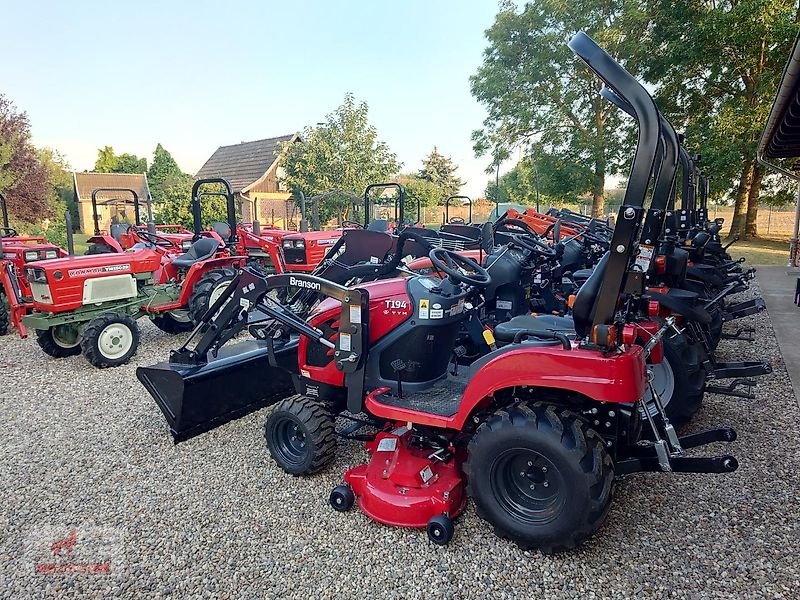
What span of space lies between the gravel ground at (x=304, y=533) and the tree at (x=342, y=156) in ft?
49.1

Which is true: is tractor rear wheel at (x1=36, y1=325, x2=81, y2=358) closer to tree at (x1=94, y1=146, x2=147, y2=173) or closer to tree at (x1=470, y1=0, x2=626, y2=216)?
tree at (x1=470, y1=0, x2=626, y2=216)

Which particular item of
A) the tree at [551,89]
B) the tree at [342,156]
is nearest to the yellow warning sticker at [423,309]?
the tree at [342,156]

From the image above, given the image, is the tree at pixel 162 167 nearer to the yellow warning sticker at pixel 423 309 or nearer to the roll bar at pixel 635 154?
the yellow warning sticker at pixel 423 309

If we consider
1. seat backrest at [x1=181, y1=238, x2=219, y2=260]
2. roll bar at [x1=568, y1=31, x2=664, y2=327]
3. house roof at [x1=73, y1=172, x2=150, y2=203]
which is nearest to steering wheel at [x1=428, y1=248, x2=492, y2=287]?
roll bar at [x1=568, y1=31, x2=664, y2=327]

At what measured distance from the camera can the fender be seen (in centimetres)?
224

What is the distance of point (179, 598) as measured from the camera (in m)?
2.29

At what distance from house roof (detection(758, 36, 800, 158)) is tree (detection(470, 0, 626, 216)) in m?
12.1

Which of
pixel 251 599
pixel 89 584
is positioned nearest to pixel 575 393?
pixel 251 599

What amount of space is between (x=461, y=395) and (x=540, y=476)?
0.63 meters

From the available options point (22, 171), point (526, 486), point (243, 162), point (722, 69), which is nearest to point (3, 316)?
point (526, 486)

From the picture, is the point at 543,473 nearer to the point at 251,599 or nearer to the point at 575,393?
the point at 575,393

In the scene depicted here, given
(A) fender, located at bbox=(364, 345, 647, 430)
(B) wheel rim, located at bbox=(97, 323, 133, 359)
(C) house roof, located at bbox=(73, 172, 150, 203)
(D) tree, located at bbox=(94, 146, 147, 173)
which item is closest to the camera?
(A) fender, located at bbox=(364, 345, 647, 430)

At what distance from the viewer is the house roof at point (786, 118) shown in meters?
4.16

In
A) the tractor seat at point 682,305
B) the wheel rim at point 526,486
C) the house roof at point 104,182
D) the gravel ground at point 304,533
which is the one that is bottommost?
the gravel ground at point 304,533
